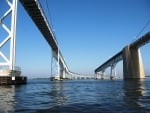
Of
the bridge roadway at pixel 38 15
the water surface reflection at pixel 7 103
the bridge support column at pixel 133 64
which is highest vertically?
the bridge roadway at pixel 38 15

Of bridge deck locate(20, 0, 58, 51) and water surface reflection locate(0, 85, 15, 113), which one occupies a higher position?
bridge deck locate(20, 0, 58, 51)

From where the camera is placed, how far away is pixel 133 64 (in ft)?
349

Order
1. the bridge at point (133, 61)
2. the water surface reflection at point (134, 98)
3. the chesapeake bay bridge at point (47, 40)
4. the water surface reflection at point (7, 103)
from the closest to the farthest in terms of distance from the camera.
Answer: the water surface reflection at point (7, 103) < the water surface reflection at point (134, 98) < the chesapeake bay bridge at point (47, 40) < the bridge at point (133, 61)

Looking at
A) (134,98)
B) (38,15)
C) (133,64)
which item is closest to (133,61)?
(133,64)

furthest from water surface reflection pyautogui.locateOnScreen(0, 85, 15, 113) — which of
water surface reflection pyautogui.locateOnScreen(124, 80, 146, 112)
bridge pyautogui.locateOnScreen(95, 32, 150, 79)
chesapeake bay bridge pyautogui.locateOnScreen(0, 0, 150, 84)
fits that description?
bridge pyautogui.locateOnScreen(95, 32, 150, 79)

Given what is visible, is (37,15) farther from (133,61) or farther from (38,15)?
(133,61)

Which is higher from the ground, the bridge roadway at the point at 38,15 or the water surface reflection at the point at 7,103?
the bridge roadway at the point at 38,15

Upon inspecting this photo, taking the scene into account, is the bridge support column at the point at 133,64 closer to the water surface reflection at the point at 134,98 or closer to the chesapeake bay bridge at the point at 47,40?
the chesapeake bay bridge at the point at 47,40

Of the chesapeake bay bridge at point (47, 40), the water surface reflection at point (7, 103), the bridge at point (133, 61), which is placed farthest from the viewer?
the bridge at point (133, 61)

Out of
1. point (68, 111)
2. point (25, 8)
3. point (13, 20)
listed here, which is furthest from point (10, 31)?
point (68, 111)

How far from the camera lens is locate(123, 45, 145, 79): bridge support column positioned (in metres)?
106

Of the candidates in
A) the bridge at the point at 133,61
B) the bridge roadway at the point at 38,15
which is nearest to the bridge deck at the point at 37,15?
the bridge roadway at the point at 38,15

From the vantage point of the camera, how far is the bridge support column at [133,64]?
106 metres

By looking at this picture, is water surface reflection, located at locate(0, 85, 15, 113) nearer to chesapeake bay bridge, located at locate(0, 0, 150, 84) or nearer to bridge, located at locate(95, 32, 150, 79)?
→ chesapeake bay bridge, located at locate(0, 0, 150, 84)
